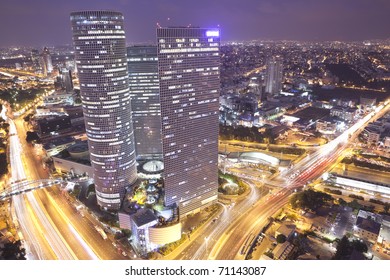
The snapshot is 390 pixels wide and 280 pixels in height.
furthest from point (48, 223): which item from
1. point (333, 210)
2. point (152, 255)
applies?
point (333, 210)

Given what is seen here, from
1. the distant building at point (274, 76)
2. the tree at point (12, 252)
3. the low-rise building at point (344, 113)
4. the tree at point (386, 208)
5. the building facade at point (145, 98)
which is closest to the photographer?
the tree at point (12, 252)

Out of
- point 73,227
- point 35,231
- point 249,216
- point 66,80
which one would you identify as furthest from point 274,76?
point 35,231

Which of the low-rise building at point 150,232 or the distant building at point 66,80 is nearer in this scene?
the low-rise building at point 150,232

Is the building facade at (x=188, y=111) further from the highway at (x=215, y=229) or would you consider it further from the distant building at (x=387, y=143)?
the distant building at (x=387, y=143)

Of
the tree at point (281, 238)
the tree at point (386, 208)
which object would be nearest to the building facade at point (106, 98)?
the tree at point (281, 238)

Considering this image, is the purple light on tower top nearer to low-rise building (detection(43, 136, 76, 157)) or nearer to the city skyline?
the city skyline
